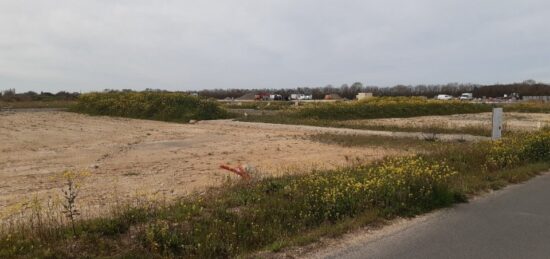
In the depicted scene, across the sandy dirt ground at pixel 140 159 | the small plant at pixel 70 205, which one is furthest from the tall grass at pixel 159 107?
the small plant at pixel 70 205

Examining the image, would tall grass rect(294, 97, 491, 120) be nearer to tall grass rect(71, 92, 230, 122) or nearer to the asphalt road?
tall grass rect(71, 92, 230, 122)

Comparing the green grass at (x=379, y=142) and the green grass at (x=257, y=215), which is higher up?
the green grass at (x=257, y=215)

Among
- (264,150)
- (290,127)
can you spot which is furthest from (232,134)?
(264,150)

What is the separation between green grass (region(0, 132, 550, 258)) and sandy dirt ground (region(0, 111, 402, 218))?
177 cm

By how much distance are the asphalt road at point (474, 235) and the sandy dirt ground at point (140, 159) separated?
432cm

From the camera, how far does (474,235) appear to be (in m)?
6.01

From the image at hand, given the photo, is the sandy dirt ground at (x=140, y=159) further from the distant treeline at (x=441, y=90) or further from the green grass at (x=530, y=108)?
the distant treeline at (x=441, y=90)

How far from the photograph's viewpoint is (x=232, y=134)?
22875 millimetres

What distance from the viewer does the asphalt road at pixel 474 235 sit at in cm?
535

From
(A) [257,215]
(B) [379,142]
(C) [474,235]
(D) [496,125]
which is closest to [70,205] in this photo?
(A) [257,215]

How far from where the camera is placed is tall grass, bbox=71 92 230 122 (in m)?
34.2

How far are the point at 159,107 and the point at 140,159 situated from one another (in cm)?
2271

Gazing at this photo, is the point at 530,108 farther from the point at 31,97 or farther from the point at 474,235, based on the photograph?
the point at 31,97

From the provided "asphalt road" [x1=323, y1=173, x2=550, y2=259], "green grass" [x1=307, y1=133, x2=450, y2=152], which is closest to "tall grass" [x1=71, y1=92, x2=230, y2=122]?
"green grass" [x1=307, y1=133, x2=450, y2=152]
